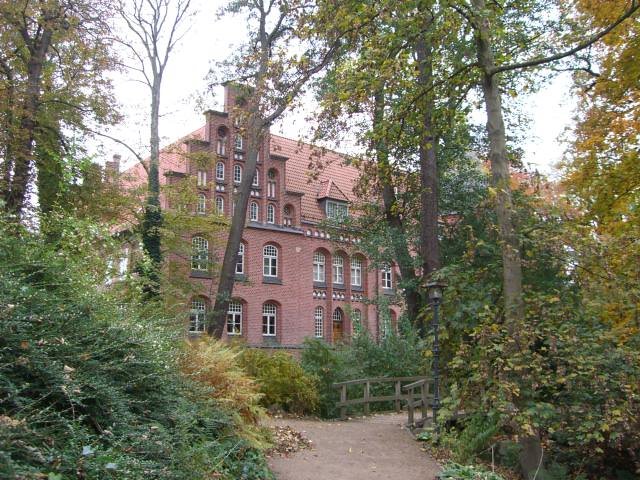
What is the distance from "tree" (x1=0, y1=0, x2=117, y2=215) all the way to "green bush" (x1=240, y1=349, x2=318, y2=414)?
639cm

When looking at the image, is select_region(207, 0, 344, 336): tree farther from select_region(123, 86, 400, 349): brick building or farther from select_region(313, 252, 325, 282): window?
select_region(313, 252, 325, 282): window

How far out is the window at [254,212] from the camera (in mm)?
35009

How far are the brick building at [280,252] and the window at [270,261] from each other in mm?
56

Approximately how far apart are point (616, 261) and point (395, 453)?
15.0ft

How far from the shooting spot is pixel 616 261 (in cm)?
943

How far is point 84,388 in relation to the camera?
5.66m

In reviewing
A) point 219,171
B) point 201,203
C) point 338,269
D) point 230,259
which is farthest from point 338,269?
point 230,259

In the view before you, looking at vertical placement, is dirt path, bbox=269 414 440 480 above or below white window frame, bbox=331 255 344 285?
below

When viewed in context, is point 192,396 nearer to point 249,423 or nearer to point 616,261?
point 249,423

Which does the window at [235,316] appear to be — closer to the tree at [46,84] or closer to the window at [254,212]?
the window at [254,212]

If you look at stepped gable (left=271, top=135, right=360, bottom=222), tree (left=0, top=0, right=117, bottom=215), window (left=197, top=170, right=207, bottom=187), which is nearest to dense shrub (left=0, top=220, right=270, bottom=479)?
tree (left=0, top=0, right=117, bottom=215)

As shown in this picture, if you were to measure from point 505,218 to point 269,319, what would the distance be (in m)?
26.4

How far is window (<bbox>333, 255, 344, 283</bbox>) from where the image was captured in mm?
39438

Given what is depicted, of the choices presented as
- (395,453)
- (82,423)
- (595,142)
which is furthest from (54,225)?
(595,142)
